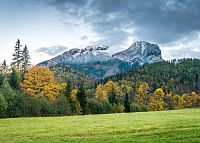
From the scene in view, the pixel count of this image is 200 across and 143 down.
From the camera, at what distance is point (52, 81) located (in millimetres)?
102312

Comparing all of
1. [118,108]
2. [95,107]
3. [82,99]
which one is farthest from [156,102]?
[82,99]

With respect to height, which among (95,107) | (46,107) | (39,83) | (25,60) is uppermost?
(25,60)

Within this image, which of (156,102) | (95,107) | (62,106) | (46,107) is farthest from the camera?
(156,102)

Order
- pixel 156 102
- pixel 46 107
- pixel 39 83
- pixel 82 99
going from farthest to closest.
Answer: pixel 156 102
pixel 82 99
pixel 39 83
pixel 46 107

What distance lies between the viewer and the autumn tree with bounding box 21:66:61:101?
10064cm

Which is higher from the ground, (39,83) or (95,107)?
(39,83)

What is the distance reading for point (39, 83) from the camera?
101 meters

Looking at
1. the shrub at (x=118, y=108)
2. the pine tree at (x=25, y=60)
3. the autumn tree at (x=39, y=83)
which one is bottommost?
the shrub at (x=118, y=108)

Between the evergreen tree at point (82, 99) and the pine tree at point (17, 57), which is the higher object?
the pine tree at point (17, 57)

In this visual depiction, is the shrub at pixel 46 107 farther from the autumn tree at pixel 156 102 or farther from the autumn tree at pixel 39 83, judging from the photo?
the autumn tree at pixel 156 102

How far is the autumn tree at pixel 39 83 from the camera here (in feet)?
330

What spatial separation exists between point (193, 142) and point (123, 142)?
548 centimetres

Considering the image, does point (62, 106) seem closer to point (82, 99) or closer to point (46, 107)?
point (46, 107)

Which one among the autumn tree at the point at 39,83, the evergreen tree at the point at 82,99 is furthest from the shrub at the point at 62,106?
the evergreen tree at the point at 82,99
